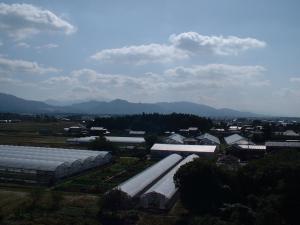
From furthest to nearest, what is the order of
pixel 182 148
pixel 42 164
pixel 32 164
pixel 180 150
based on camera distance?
1. pixel 182 148
2. pixel 180 150
3. pixel 32 164
4. pixel 42 164

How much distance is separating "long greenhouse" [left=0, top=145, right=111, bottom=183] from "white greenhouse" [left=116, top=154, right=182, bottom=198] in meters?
5.12

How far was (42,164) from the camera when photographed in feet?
85.6

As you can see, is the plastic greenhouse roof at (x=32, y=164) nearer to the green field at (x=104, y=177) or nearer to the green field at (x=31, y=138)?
the green field at (x=104, y=177)

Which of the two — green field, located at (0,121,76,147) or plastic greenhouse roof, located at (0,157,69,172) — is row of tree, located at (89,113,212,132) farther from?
plastic greenhouse roof, located at (0,157,69,172)

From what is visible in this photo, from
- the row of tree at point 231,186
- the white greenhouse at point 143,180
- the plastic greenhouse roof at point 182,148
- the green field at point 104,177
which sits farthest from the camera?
the plastic greenhouse roof at point 182,148

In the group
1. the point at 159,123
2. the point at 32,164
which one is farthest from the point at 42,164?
the point at 159,123

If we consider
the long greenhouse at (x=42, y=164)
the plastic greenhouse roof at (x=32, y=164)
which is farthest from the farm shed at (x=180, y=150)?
the plastic greenhouse roof at (x=32, y=164)

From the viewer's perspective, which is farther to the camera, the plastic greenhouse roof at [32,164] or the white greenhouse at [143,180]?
the plastic greenhouse roof at [32,164]

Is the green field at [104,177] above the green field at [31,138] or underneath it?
underneath

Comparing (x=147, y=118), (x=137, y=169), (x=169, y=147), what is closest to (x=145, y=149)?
(x=169, y=147)

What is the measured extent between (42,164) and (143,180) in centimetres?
698

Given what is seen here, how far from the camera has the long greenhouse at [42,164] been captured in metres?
25.6

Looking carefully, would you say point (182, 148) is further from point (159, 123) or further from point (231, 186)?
point (159, 123)

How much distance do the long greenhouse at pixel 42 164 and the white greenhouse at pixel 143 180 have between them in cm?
512
